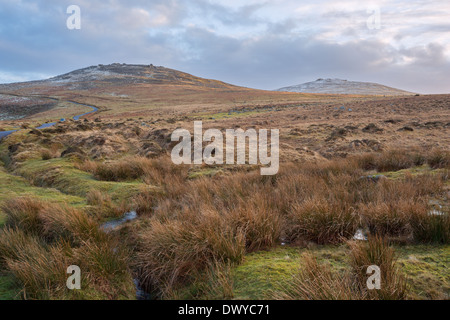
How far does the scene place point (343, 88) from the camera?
16362 cm

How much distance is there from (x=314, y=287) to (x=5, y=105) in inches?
3810

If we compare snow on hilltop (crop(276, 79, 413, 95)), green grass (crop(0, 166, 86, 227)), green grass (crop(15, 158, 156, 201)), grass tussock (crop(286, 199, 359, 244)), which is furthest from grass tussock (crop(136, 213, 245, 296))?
snow on hilltop (crop(276, 79, 413, 95))

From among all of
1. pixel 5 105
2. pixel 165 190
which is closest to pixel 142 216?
pixel 165 190

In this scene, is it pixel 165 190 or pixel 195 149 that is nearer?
pixel 165 190

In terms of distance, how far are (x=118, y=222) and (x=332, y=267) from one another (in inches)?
174

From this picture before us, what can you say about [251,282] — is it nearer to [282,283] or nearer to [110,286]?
[282,283]

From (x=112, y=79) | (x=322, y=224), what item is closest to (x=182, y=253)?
(x=322, y=224)

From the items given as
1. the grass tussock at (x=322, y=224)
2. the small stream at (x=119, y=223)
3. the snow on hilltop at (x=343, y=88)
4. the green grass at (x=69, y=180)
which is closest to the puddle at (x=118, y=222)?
the small stream at (x=119, y=223)

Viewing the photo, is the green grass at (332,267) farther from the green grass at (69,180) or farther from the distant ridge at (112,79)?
the distant ridge at (112,79)

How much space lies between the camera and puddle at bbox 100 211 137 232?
207 inches

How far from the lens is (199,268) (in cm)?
356

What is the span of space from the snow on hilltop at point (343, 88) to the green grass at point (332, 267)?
16782 cm

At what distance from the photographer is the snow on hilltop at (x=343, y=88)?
505ft

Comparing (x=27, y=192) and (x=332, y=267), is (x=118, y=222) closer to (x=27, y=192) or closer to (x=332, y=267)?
(x=27, y=192)
